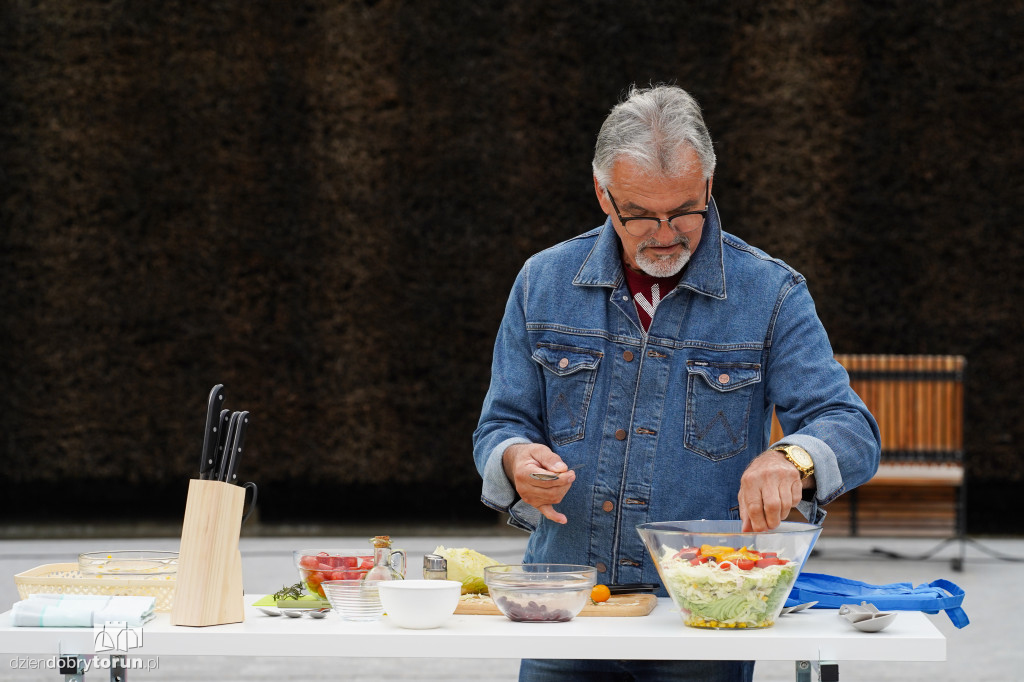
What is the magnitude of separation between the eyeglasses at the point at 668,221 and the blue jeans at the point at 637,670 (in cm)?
85

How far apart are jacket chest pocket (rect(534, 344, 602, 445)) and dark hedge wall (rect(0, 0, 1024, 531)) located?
223 inches

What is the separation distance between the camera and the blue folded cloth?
2.01 m

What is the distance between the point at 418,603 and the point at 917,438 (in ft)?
17.5

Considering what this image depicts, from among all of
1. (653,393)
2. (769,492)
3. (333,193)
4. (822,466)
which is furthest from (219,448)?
(333,193)

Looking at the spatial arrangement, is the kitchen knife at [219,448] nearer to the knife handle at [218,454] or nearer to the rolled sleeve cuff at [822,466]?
the knife handle at [218,454]

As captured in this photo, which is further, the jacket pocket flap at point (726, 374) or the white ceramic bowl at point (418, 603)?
the jacket pocket flap at point (726, 374)

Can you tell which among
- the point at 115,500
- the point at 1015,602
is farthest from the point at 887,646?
the point at 115,500

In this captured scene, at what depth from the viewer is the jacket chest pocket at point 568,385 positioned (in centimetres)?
243

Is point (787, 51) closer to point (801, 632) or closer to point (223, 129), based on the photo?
point (223, 129)

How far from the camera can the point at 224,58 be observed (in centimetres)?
806

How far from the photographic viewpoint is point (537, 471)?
7.11 ft

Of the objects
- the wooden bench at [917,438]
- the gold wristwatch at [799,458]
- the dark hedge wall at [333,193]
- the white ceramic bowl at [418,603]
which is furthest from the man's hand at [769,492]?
the dark hedge wall at [333,193]

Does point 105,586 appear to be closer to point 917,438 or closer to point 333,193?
point 917,438

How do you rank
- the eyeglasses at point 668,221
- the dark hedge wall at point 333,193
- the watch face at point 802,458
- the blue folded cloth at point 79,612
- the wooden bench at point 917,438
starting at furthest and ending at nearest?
1. the dark hedge wall at point 333,193
2. the wooden bench at point 917,438
3. the eyeglasses at point 668,221
4. the watch face at point 802,458
5. the blue folded cloth at point 79,612
